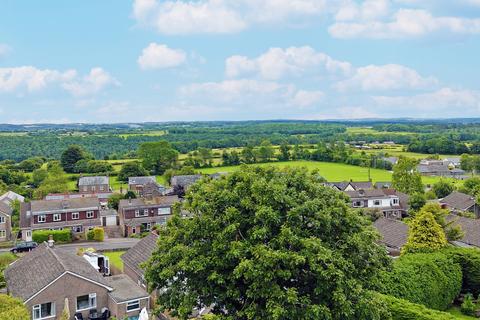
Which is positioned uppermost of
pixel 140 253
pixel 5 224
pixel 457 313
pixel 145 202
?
pixel 140 253

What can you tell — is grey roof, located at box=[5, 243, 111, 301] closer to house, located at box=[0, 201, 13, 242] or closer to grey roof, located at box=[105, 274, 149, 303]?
grey roof, located at box=[105, 274, 149, 303]

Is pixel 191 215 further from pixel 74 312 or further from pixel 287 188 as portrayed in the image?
pixel 74 312

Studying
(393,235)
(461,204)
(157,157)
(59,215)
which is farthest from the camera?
(157,157)

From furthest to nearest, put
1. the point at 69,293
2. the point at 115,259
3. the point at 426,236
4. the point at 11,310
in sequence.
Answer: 1. the point at 115,259
2. the point at 426,236
3. the point at 69,293
4. the point at 11,310

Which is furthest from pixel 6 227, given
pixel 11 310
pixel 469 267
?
pixel 469 267

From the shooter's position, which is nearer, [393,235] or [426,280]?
[426,280]

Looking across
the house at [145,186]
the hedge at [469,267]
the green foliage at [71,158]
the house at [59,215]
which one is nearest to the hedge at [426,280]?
the hedge at [469,267]

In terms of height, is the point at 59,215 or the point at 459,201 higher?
the point at 59,215

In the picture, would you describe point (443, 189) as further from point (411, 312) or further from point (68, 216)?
point (411, 312)
